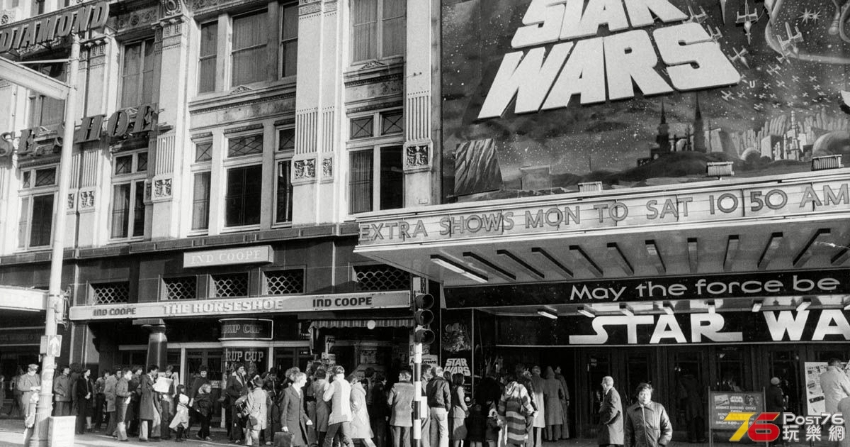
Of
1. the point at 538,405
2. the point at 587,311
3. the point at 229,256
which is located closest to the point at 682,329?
the point at 587,311

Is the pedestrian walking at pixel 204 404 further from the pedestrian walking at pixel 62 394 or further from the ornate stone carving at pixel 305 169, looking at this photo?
the ornate stone carving at pixel 305 169

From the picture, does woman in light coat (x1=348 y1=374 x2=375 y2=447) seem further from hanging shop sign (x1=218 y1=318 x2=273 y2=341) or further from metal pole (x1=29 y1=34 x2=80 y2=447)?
hanging shop sign (x1=218 y1=318 x2=273 y2=341)

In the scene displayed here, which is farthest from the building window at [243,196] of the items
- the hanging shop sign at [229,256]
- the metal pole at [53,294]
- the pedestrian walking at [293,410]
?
the pedestrian walking at [293,410]

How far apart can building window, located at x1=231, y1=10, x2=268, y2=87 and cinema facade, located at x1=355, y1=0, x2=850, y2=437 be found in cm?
603

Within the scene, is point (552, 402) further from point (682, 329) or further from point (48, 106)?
point (48, 106)

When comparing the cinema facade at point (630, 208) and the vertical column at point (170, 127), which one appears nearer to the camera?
the cinema facade at point (630, 208)

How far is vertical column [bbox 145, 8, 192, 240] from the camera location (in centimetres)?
2392

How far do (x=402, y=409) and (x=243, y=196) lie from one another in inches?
371

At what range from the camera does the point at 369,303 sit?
2031cm

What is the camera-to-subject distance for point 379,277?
21125 millimetres

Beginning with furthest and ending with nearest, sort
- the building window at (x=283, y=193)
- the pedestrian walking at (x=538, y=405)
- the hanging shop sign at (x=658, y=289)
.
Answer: the building window at (x=283, y=193)
the pedestrian walking at (x=538, y=405)
the hanging shop sign at (x=658, y=289)

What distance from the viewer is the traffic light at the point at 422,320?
1475cm

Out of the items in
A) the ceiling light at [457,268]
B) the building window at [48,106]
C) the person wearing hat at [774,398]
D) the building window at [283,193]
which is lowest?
the person wearing hat at [774,398]

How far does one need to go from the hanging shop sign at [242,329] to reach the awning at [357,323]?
1.65 m
